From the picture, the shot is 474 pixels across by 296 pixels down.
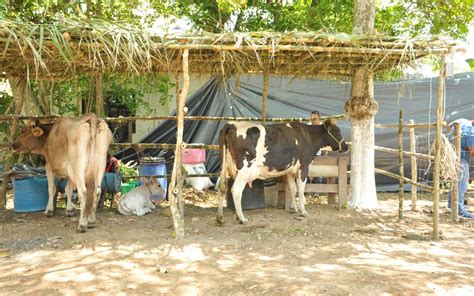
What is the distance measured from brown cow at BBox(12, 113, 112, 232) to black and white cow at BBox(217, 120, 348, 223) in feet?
5.80

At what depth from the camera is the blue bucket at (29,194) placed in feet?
23.1

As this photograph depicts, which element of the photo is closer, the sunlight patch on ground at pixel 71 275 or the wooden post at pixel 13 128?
the sunlight patch on ground at pixel 71 275

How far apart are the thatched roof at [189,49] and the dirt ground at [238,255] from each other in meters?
2.18

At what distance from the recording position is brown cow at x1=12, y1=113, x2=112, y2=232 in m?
5.99

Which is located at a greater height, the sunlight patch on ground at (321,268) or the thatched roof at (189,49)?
the thatched roof at (189,49)

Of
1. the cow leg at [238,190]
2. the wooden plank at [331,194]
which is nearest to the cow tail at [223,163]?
the cow leg at [238,190]

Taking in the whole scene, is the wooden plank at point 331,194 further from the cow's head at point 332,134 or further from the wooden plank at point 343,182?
the cow's head at point 332,134

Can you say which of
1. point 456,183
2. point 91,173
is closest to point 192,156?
point 91,173

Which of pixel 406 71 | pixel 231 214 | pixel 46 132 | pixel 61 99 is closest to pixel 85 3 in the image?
pixel 61 99

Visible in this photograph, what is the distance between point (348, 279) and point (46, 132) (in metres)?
5.20

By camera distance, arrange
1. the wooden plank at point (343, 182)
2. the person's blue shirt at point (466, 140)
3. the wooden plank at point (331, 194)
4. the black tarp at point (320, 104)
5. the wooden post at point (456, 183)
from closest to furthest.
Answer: the wooden post at point (456, 183) → the person's blue shirt at point (466, 140) → the wooden plank at point (343, 182) → the wooden plank at point (331, 194) → the black tarp at point (320, 104)

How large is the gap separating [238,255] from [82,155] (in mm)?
2567

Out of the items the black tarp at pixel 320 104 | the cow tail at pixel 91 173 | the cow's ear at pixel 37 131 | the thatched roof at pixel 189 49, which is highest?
the thatched roof at pixel 189 49

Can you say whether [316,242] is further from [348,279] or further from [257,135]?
[257,135]
